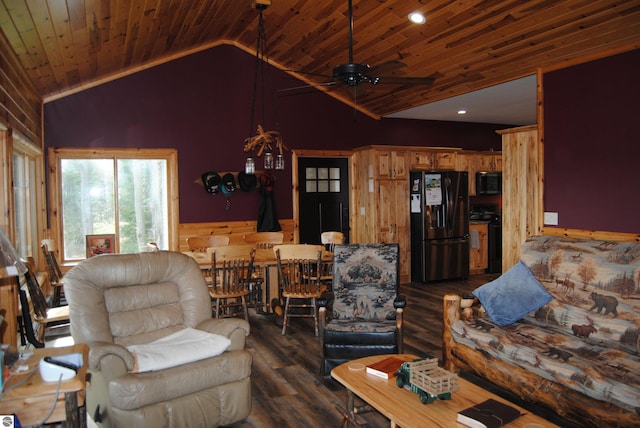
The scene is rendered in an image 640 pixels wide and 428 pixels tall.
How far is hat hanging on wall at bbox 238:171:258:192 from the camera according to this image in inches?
288

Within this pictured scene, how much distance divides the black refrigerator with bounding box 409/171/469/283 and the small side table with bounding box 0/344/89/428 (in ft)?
19.5

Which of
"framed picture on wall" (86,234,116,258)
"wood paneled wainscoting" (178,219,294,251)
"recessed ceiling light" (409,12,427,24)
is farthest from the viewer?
"wood paneled wainscoting" (178,219,294,251)

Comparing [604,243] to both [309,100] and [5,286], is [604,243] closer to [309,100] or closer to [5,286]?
[5,286]

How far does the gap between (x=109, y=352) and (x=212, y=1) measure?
3891 mm

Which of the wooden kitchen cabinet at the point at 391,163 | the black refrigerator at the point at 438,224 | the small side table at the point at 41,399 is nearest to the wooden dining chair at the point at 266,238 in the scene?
the wooden kitchen cabinet at the point at 391,163

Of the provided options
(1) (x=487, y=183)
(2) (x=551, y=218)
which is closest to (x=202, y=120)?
(2) (x=551, y=218)

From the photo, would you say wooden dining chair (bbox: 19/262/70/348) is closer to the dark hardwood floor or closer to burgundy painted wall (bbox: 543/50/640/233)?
the dark hardwood floor

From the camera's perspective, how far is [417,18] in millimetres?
5090

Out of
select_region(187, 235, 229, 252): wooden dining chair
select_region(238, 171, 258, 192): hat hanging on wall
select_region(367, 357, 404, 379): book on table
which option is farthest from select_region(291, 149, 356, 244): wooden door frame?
select_region(367, 357, 404, 379): book on table

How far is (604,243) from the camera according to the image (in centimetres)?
363

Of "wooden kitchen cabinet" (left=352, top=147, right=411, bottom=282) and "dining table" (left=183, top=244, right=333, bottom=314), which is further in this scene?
"wooden kitchen cabinet" (left=352, top=147, right=411, bottom=282)

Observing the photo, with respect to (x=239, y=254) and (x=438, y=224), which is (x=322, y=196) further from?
(x=239, y=254)

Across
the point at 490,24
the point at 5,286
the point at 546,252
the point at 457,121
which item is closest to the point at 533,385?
the point at 546,252

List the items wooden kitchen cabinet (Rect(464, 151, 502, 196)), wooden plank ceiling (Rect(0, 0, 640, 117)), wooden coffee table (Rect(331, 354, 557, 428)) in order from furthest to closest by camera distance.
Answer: wooden kitchen cabinet (Rect(464, 151, 502, 196)) < wooden plank ceiling (Rect(0, 0, 640, 117)) < wooden coffee table (Rect(331, 354, 557, 428))
